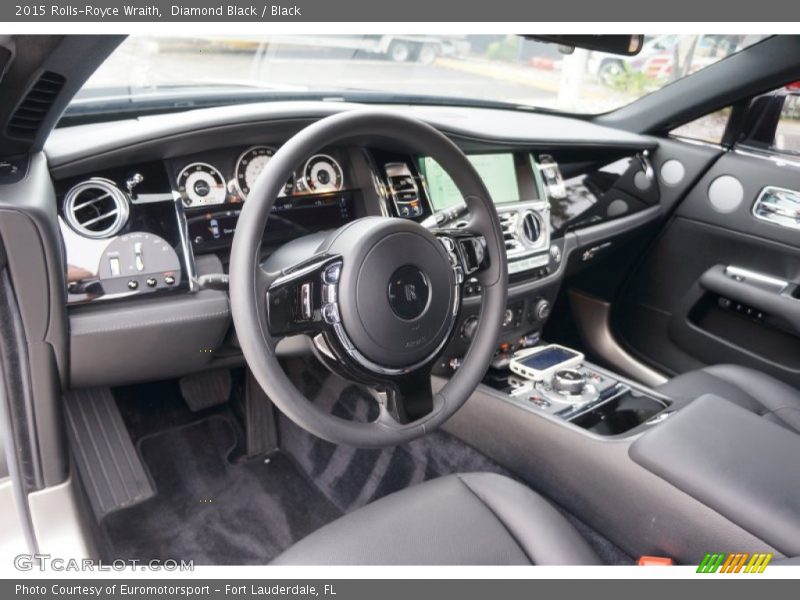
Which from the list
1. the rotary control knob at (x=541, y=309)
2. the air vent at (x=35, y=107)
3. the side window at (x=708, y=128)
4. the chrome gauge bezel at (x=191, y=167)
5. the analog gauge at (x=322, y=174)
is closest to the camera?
the air vent at (x=35, y=107)

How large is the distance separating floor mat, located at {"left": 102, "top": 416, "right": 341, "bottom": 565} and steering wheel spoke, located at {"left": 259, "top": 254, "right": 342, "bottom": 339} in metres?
0.94

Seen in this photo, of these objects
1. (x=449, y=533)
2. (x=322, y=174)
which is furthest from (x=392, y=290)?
(x=322, y=174)

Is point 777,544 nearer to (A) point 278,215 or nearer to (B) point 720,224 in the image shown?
(A) point 278,215

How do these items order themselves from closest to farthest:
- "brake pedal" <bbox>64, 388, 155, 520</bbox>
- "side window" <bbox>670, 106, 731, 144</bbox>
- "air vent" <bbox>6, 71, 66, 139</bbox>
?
1. "air vent" <bbox>6, 71, 66, 139</bbox>
2. "brake pedal" <bbox>64, 388, 155, 520</bbox>
3. "side window" <bbox>670, 106, 731, 144</bbox>

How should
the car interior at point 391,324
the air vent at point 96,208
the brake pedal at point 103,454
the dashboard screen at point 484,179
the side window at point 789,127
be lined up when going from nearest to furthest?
the car interior at point 391,324, the air vent at point 96,208, the dashboard screen at point 484,179, the brake pedal at point 103,454, the side window at point 789,127

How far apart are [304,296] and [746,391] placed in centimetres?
135

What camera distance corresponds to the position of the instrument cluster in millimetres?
1435

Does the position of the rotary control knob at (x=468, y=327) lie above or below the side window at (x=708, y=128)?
below

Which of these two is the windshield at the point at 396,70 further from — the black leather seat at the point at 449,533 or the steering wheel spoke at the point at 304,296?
the black leather seat at the point at 449,533

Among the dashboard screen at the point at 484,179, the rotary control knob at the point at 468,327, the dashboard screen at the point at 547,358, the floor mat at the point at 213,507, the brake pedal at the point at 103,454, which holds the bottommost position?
the floor mat at the point at 213,507

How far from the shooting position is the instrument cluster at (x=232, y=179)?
1.43 metres

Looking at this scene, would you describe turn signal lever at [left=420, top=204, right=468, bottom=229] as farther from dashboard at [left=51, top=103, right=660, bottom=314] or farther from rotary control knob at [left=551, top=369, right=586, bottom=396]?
rotary control knob at [left=551, top=369, right=586, bottom=396]

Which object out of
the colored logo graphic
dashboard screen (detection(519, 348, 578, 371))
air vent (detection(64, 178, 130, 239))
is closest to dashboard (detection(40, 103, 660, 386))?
air vent (detection(64, 178, 130, 239))

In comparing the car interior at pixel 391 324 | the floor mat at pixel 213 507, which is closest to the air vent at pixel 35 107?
the car interior at pixel 391 324
